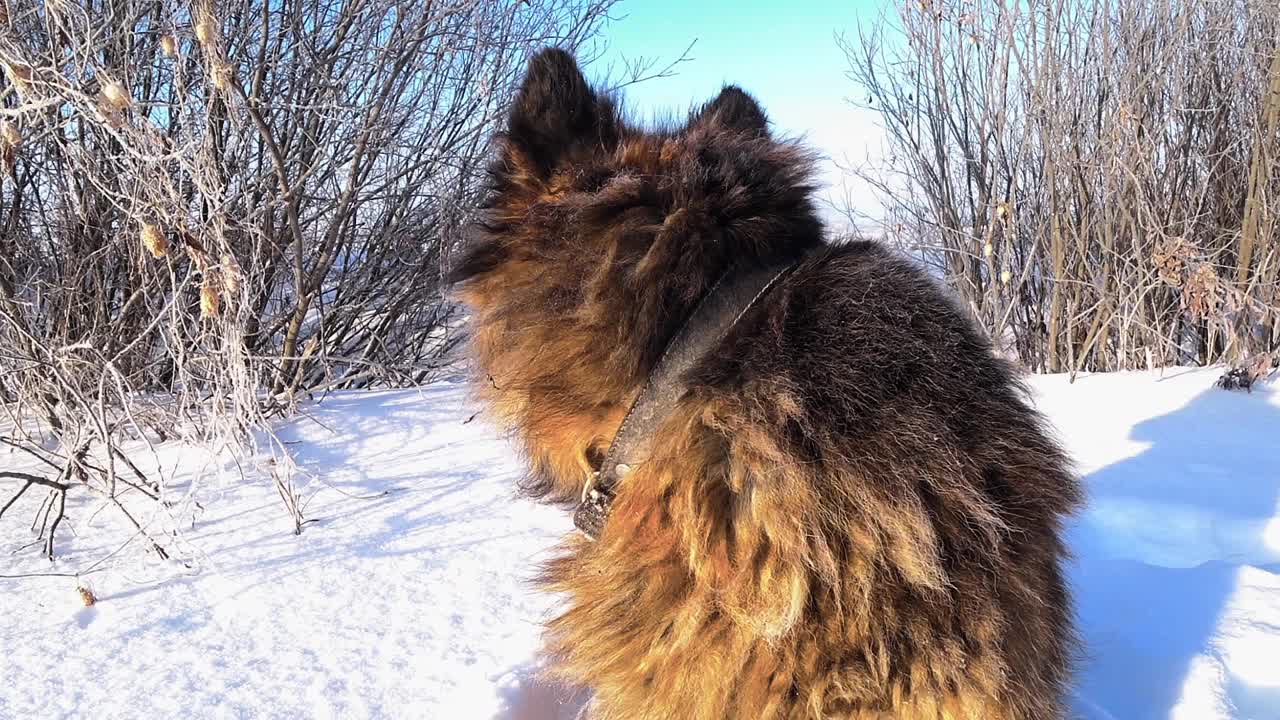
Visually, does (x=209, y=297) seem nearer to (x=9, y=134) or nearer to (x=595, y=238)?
(x=9, y=134)

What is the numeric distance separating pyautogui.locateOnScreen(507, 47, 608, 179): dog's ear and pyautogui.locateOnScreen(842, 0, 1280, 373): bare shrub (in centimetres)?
525

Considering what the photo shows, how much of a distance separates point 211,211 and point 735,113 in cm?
143

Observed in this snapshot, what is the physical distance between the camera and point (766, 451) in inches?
51.1

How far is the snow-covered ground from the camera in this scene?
71.7 inches

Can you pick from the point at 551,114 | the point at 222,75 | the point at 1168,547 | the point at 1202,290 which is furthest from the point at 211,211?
the point at 1202,290

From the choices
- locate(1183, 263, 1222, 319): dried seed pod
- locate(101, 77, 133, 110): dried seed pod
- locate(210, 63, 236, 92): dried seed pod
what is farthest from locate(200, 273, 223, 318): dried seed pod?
locate(1183, 263, 1222, 319): dried seed pod

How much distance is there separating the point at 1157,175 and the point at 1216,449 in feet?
12.0

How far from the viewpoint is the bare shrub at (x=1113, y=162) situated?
585 cm

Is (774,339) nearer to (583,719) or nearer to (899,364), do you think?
(899,364)

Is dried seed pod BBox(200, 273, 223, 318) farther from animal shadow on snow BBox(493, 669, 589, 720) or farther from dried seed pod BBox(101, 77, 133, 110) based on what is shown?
animal shadow on snow BBox(493, 669, 589, 720)

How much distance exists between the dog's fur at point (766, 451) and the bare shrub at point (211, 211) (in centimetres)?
94

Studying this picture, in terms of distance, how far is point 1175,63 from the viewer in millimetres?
6070

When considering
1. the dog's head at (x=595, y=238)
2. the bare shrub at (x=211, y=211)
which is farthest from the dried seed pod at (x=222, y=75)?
the dog's head at (x=595, y=238)

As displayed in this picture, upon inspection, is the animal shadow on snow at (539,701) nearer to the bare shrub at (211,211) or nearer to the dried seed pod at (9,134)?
the bare shrub at (211,211)
